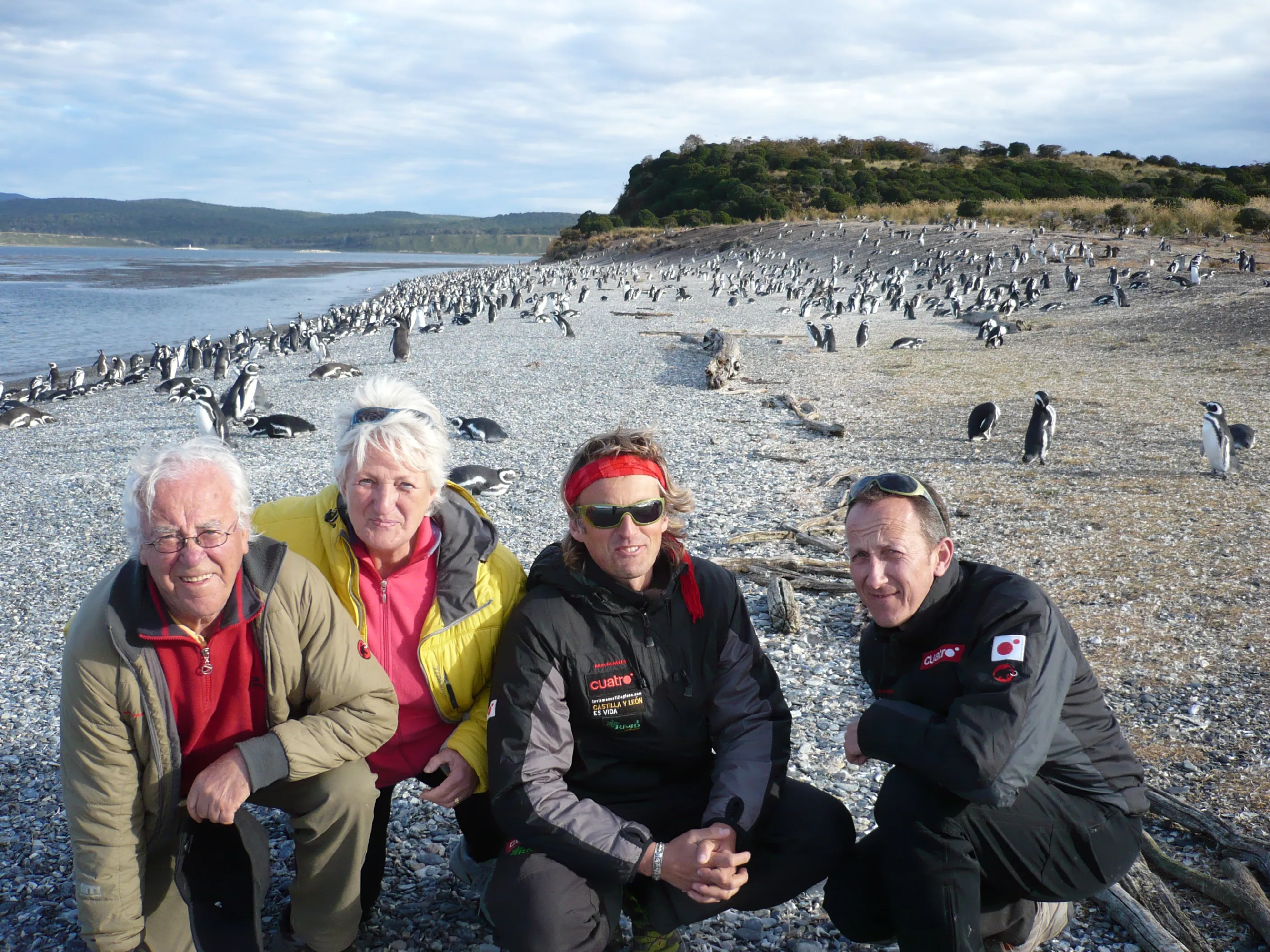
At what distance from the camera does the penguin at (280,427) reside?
10.7 meters

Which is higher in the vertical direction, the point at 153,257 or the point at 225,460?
the point at 153,257

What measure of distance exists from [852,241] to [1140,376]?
1028 inches

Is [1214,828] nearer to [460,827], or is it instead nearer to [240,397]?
[460,827]

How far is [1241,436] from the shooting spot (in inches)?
311

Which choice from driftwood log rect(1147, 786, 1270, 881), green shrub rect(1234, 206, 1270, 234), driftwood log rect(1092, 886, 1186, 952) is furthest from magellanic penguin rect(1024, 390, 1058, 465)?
green shrub rect(1234, 206, 1270, 234)

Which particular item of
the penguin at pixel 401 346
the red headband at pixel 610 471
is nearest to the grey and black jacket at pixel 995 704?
the red headband at pixel 610 471

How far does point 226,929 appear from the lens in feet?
7.22

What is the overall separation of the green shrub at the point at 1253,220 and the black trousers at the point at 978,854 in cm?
3481

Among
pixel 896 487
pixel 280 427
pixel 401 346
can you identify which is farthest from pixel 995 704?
pixel 401 346

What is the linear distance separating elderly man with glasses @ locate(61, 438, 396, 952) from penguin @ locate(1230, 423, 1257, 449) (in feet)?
27.2

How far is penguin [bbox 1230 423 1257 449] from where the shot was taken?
7.86m

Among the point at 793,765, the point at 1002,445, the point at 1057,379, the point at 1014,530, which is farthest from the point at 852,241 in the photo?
the point at 793,765

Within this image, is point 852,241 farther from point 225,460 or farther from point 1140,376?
point 225,460

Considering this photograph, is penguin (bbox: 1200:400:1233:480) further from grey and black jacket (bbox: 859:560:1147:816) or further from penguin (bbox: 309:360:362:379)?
penguin (bbox: 309:360:362:379)
